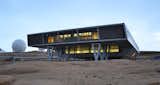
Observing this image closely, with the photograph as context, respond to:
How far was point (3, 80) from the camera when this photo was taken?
532 inches

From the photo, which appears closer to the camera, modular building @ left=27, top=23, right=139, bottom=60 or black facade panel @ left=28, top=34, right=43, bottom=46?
modular building @ left=27, top=23, right=139, bottom=60

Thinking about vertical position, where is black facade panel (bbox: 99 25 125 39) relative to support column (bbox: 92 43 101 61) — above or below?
above

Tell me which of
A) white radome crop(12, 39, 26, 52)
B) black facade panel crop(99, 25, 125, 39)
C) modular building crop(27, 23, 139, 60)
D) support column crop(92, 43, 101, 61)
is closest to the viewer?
black facade panel crop(99, 25, 125, 39)

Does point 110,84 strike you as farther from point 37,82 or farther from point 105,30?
point 105,30

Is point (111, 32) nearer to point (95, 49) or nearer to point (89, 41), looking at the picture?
point (89, 41)

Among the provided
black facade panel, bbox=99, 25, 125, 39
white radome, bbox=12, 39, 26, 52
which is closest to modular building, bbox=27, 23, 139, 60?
black facade panel, bbox=99, 25, 125, 39

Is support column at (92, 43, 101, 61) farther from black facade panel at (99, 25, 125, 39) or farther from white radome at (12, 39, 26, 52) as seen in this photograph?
white radome at (12, 39, 26, 52)

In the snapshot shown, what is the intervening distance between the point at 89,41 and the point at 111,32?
6549 mm

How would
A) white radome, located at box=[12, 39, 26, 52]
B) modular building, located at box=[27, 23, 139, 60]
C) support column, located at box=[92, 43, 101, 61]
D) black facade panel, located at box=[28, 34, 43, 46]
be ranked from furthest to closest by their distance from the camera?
white radome, located at box=[12, 39, 26, 52], black facade panel, located at box=[28, 34, 43, 46], support column, located at box=[92, 43, 101, 61], modular building, located at box=[27, 23, 139, 60]

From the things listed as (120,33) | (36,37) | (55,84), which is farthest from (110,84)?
(36,37)

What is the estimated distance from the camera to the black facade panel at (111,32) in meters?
52.3

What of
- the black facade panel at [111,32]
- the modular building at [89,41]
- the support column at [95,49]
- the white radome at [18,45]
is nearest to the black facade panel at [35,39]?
the modular building at [89,41]

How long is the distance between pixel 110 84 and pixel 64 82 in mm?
3035

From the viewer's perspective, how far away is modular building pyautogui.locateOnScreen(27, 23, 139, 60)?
5369 centimetres
